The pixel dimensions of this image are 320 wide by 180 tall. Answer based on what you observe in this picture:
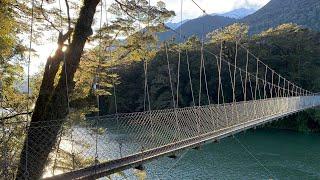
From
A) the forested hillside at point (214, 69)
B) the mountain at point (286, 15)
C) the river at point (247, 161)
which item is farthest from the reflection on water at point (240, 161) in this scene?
the mountain at point (286, 15)

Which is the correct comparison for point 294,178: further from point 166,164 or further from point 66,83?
point 66,83

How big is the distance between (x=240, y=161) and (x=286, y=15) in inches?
1487

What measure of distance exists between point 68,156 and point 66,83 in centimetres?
148

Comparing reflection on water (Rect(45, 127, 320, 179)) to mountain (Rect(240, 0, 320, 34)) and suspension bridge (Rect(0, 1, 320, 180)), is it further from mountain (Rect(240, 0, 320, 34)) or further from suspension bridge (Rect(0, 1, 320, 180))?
mountain (Rect(240, 0, 320, 34))

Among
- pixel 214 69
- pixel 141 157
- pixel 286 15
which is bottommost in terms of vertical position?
pixel 141 157

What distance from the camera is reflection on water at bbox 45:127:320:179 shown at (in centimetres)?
999

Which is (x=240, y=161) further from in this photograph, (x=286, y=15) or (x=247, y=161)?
(x=286, y=15)

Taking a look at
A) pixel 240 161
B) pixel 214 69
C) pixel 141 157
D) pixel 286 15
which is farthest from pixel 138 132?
pixel 286 15

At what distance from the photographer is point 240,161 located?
12.5 meters

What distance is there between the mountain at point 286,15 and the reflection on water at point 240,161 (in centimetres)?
2685

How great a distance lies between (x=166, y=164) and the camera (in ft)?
35.9

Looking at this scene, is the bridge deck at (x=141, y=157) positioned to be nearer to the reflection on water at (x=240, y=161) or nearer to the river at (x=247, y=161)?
the reflection on water at (x=240, y=161)

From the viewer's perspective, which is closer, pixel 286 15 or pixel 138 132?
pixel 138 132

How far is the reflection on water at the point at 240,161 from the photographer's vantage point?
32.8ft
